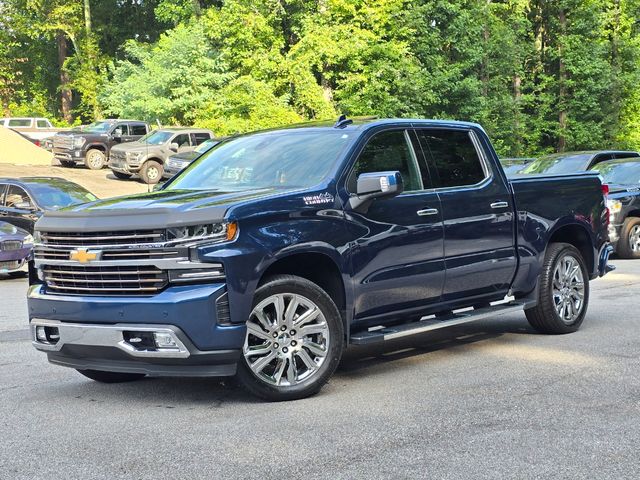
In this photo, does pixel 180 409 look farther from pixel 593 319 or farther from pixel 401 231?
pixel 593 319

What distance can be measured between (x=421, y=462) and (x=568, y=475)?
0.73 meters

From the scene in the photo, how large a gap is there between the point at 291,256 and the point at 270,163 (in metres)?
1.09

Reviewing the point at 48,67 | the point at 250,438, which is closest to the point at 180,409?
the point at 250,438

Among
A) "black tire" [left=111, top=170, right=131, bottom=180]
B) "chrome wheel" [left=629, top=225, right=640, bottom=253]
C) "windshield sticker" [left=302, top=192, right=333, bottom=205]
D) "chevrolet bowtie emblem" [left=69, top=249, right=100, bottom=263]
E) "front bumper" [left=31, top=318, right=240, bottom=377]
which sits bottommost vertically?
"chrome wheel" [left=629, top=225, right=640, bottom=253]

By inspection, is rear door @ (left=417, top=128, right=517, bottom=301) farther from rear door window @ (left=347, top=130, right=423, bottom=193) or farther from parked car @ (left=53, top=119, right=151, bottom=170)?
parked car @ (left=53, top=119, right=151, bottom=170)

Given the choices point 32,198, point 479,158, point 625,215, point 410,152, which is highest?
point 410,152

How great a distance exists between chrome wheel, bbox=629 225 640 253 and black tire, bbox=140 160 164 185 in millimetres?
20073

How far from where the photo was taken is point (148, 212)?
608 cm

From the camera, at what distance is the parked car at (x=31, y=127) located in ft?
161

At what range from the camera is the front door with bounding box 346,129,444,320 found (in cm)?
688

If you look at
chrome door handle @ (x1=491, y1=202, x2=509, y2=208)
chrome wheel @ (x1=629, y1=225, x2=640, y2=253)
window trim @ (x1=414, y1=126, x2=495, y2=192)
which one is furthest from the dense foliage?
chrome door handle @ (x1=491, y1=202, x2=509, y2=208)

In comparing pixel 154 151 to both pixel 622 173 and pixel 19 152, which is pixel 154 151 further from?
pixel 622 173

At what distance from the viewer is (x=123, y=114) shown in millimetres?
47000

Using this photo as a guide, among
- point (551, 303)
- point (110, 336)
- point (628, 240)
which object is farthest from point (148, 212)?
point (628, 240)
